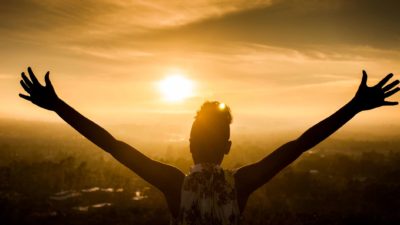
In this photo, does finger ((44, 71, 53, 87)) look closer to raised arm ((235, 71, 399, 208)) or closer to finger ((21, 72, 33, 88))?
finger ((21, 72, 33, 88))

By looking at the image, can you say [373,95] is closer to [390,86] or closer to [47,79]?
[390,86]

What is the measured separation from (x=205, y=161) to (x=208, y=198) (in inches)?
9.5

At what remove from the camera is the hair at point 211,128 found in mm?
2420

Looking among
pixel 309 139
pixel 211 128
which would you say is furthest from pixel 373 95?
pixel 211 128

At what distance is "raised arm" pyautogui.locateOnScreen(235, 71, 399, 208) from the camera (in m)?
2.45

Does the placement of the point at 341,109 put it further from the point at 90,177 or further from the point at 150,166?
the point at 90,177

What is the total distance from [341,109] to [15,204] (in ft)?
233

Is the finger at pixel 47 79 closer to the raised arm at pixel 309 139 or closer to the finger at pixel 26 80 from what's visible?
the finger at pixel 26 80

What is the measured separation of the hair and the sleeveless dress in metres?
0.16

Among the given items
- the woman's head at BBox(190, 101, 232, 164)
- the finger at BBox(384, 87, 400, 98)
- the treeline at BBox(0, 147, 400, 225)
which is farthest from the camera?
the treeline at BBox(0, 147, 400, 225)

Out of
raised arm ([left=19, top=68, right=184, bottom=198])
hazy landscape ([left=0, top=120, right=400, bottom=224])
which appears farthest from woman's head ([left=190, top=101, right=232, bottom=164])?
hazy landscape ([left=0, top=120, right=400, bottom=224])

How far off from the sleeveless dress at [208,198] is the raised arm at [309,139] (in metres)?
0.11

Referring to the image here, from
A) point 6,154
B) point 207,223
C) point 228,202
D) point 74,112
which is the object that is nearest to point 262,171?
point 228,202

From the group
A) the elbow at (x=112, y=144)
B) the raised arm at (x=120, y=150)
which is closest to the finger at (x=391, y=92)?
the raised arm at (x=120, y=150)
